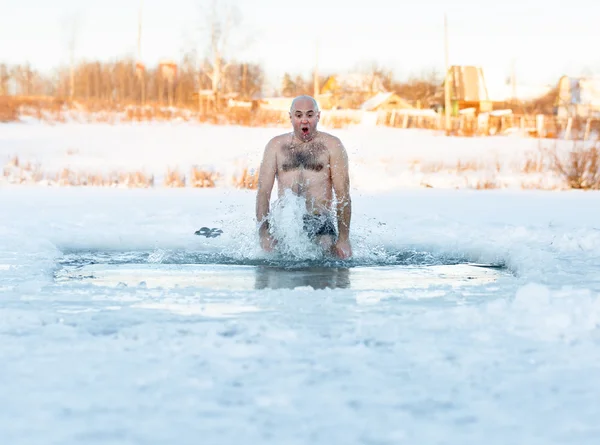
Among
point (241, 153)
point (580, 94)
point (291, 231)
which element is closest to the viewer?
point (291, 231)

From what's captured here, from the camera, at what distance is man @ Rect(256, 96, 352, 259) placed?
696 centimetres

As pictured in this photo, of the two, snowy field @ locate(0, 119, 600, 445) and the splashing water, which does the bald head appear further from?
snowy field @ locate(0, 119, 600, 445)

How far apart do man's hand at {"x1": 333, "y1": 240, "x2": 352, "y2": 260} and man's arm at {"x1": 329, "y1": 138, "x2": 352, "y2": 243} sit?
0.9 inches

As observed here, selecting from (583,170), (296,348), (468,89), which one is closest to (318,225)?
(296,348)

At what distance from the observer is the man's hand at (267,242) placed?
695 centimetres

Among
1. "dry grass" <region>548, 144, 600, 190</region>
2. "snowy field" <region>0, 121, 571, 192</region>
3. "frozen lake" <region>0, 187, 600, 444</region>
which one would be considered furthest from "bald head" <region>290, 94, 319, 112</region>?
"dry grass" <region>548, 144, 600, 190</region>

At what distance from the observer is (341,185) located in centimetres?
698

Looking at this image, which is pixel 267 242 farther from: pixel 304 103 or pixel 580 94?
pixel 580 94

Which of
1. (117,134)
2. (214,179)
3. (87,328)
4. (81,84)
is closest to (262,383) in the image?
(87,328)

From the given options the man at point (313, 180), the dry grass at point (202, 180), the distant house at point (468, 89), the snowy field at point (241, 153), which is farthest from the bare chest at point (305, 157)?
the distant house at point (468, 89)

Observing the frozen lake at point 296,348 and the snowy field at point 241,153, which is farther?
the snowy field at point 241,153

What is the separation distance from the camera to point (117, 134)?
30.0 metres

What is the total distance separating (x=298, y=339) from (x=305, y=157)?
3411mm

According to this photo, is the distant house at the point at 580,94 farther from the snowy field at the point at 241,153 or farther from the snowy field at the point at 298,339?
the snowy field at the point at 298,339
